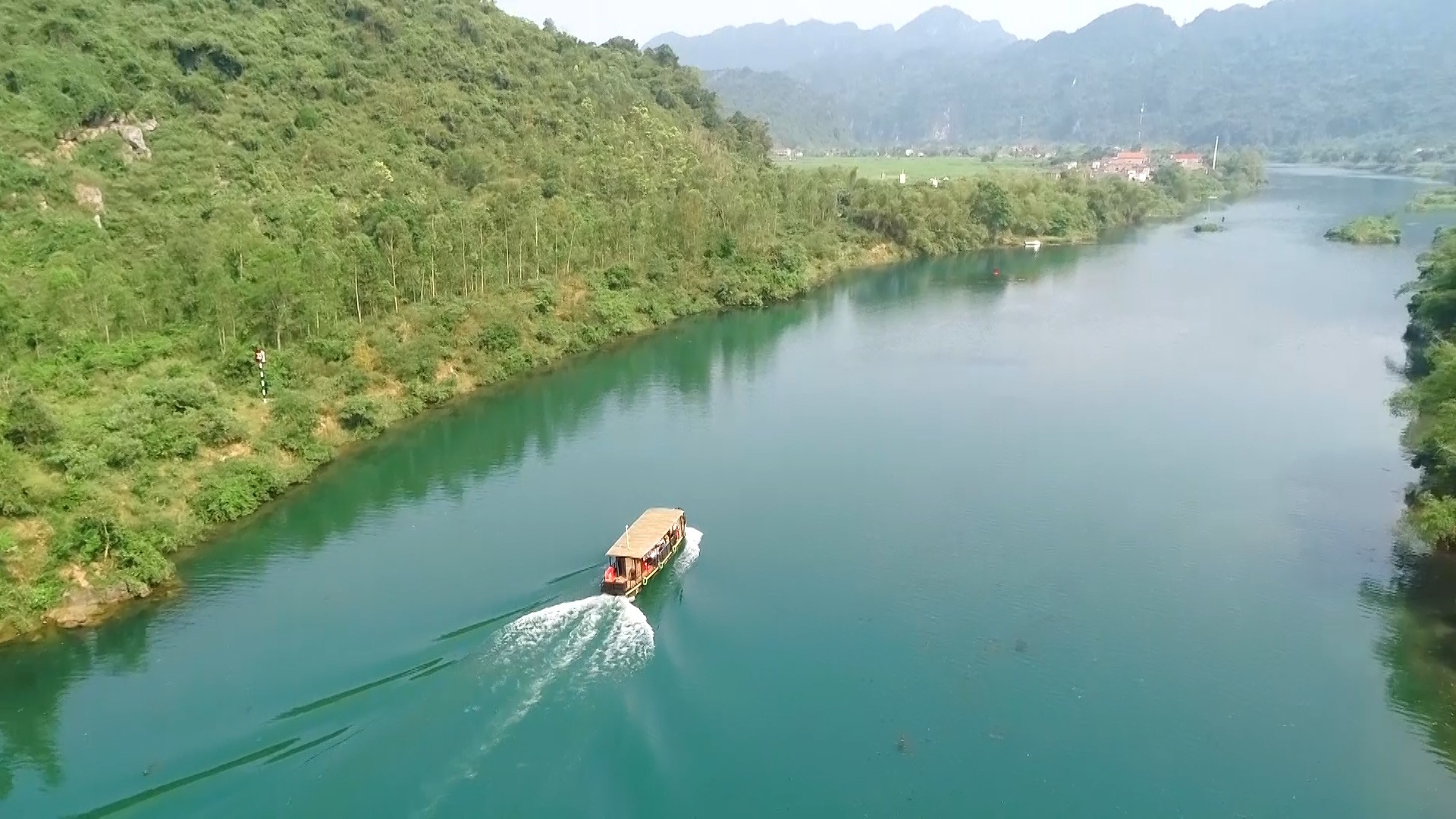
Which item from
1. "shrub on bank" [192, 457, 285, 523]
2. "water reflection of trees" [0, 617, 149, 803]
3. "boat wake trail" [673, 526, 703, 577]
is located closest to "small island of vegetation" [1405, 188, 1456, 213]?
"boat wake trail" [673, 526, 703, 577]

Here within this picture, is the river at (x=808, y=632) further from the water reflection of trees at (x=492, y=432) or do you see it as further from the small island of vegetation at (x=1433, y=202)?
the small island of vegetation at (x=1433, y=202)

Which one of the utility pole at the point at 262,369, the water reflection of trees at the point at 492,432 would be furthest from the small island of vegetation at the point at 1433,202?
the utility pole at the point at 262,369

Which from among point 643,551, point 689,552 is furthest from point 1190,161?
point 643,551

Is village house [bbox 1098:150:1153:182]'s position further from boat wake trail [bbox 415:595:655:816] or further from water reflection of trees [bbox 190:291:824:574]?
boat wake trail [bbox 415:595:655:816]

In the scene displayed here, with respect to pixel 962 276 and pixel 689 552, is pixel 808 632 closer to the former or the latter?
pixel 689 552

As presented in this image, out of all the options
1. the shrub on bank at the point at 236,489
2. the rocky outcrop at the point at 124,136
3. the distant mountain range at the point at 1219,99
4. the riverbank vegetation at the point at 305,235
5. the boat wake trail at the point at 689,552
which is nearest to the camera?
the boat wake trail at the point at 689,552
